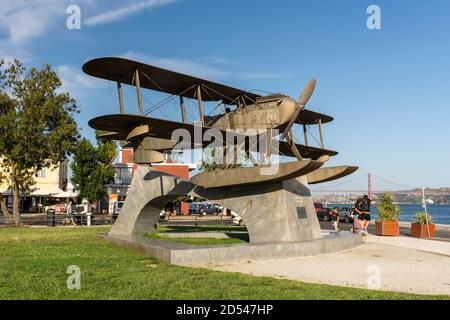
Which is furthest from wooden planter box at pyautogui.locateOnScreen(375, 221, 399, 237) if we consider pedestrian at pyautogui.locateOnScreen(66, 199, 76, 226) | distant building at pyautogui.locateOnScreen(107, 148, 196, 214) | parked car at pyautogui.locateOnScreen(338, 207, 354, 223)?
distant building at pyautogui.locateOnScreen(107, 148, 196, 214)

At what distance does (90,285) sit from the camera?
908 centimetres

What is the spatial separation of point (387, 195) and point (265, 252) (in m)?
13.3

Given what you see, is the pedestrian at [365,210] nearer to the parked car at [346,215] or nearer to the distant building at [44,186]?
the parked car at [346,215]

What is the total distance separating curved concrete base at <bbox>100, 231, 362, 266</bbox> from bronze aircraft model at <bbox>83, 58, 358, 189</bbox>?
100.0 inches

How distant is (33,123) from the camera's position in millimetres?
29828

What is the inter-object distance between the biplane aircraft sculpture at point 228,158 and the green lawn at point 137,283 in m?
4.80

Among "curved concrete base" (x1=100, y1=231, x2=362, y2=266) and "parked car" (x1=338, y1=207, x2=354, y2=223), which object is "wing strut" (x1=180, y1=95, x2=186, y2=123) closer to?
"curved concrete base" (x1=100, y1=231, x2=362, y2=266)

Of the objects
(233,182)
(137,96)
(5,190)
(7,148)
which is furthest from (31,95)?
(5,190)

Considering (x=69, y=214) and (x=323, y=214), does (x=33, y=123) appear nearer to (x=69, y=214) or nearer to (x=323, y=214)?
(x=69, y=214)

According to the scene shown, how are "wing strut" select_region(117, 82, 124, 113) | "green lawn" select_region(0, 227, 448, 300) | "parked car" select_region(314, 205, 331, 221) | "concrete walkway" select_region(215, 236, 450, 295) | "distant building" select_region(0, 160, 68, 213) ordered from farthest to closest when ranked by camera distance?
"distant building" select_region(0, 160, 68, 213) < "parked car" select_region(314, 205, 331, 221) < "wing strut" select_region(117, 82, 124, 113) < "concrete walkway" select_region(215, 236, 450, 295) < "green lawn" select_region(0, 227, 448, 300)

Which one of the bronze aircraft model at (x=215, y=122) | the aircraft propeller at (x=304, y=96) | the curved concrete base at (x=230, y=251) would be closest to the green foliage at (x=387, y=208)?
the bronze aircraft model at (x=215, y=122)

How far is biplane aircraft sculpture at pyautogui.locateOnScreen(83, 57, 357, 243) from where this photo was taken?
16203 millimetres

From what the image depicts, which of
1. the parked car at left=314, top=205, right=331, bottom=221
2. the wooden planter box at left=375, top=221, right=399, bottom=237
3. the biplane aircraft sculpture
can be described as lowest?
the parked car at left=314, top=205, right=331, bottom=221

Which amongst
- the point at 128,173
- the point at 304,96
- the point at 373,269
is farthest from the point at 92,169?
the point at 373,269
